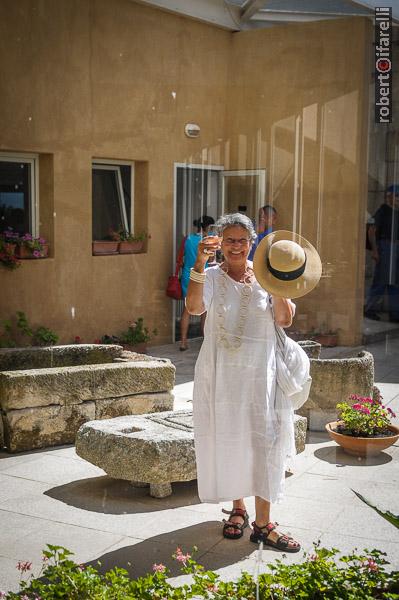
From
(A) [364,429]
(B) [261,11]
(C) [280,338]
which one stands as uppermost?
(B) [261,11]

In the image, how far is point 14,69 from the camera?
4.86 m

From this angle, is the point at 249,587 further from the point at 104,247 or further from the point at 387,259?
the point at 104,247

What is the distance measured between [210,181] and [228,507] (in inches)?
65.9

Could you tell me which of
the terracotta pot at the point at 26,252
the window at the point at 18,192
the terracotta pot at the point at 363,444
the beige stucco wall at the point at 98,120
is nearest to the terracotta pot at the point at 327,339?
the terracotta pot at the point at 363,444

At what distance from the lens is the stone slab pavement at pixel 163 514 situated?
3.08 m

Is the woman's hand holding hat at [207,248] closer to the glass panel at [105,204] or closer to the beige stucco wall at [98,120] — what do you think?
the beige stucco wall at [98,120]

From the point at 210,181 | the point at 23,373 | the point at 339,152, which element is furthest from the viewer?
the point at 23,373

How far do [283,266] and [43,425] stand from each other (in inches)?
82.0

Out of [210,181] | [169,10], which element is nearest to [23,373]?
[210,181]

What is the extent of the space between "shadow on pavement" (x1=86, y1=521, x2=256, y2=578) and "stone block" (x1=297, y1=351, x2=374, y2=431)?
53.9 inches

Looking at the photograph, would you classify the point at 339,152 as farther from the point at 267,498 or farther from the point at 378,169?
the point at 267,498

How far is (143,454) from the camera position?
3.78 meters

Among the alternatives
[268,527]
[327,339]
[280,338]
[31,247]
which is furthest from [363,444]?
[31,247]

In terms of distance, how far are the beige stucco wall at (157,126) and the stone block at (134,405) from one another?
406mm
